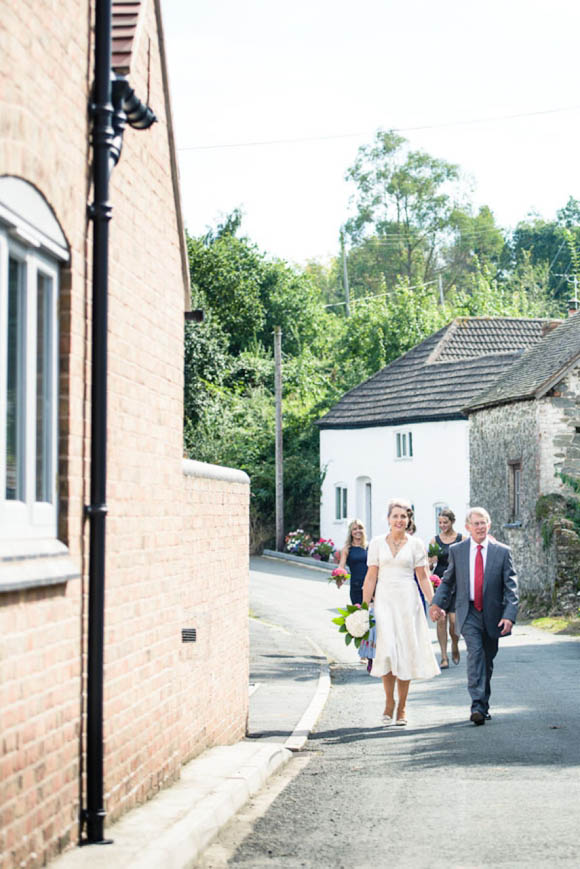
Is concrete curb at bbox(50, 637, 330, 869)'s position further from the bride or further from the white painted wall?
the white painted wall

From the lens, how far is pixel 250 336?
61.8m

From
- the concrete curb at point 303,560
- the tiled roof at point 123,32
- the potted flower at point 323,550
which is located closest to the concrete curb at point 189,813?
the tiled roof at point 123,32

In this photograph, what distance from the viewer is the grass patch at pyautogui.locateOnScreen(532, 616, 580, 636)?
23.2 metres

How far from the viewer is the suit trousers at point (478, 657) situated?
11383mm

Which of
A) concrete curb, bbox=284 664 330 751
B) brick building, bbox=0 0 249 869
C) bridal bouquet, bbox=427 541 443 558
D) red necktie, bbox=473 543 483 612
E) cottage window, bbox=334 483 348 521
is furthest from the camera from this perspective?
cottage window, bbox=334 483 348 521

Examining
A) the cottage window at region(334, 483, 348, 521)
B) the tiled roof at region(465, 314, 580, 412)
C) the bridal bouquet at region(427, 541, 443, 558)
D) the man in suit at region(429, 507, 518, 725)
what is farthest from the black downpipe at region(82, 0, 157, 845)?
the cottage window at region(334, 483, 348, 521)

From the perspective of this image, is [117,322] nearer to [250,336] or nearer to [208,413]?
[208,413]

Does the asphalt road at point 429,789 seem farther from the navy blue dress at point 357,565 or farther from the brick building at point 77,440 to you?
the navy blue dress at point 357,565

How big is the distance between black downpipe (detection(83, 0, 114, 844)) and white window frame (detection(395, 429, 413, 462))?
1353 inches

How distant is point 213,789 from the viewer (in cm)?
780

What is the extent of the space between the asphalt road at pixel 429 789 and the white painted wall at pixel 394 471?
23106 millimetres

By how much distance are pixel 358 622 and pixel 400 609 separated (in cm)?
51

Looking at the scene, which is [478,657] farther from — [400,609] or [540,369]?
[540,369]

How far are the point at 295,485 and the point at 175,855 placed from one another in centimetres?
4055
